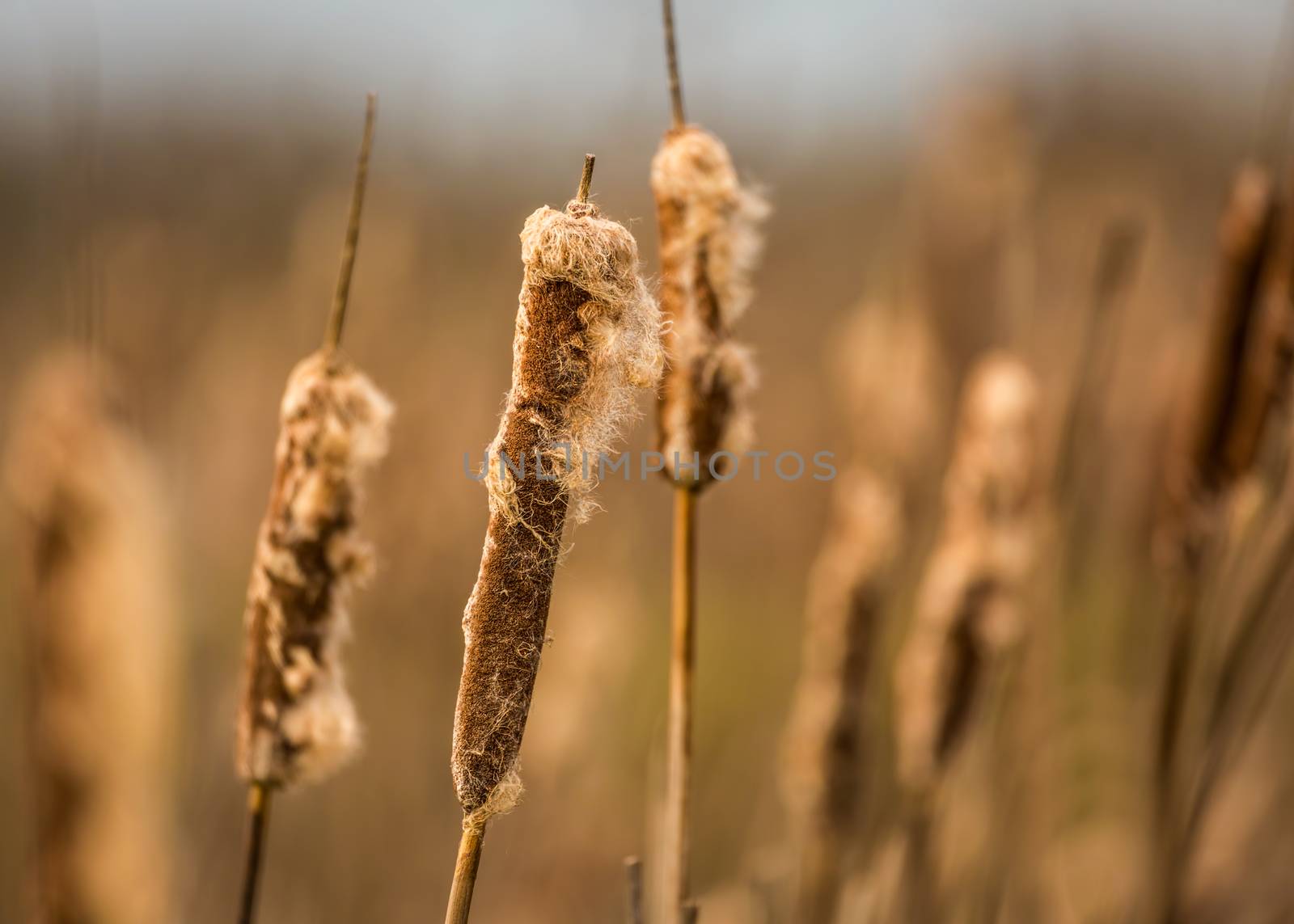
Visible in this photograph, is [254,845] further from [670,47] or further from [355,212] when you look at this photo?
[670,47]

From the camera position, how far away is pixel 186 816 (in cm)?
149

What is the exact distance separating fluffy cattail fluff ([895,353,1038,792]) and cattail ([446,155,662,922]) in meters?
0.84

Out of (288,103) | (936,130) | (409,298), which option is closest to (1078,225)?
(936,130)

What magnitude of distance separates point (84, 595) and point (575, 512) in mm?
645

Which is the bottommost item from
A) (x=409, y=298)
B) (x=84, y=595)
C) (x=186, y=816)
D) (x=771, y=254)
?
(x=186, y=816)

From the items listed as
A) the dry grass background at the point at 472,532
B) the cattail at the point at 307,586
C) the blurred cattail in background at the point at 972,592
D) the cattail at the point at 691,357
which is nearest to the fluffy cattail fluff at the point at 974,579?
the blurred cattail in background at the point at 972,592

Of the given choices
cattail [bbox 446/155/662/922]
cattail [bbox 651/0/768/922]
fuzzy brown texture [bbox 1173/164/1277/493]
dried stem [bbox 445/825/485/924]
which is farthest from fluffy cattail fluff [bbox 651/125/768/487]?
fuzzy brown texture [bbox 1173/164/1277/493]

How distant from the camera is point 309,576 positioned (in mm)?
662

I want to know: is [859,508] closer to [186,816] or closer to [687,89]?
[687,89]

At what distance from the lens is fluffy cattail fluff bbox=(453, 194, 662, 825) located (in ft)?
1.61

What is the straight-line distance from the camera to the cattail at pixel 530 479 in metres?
0.49

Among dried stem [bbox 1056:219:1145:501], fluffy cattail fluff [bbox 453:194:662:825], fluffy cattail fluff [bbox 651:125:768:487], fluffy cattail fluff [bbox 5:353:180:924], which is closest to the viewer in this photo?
fluffy cattail fluff [bbox 453:194:662:825]

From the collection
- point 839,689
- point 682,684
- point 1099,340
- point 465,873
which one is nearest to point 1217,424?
point 1099,340

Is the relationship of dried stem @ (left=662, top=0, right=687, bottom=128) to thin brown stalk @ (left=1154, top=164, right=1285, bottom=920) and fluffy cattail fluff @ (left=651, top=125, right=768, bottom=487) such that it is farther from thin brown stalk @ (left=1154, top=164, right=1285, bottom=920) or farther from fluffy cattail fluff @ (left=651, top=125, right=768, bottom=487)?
thin brown stalk @ (left=1154, top=164, right=1285, bottom=920)
